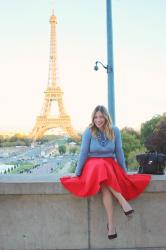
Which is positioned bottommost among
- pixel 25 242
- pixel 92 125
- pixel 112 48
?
pixel 25 242

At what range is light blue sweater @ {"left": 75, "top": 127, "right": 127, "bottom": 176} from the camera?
6395 mm

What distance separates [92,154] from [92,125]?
15.4 inches

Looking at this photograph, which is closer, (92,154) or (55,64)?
(92,154)

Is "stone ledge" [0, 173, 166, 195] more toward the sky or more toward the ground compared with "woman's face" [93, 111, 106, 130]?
more toward the ground

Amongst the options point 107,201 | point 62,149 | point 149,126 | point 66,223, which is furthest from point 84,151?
point 62,149

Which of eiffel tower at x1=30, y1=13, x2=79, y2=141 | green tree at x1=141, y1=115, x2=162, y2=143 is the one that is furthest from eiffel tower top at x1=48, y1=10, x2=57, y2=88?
green tree at x1=141, y1=115, x2=162, y2=143

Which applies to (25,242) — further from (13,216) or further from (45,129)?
(45,129)

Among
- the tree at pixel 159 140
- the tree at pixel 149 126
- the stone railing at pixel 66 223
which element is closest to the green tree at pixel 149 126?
the tree at pixel 149 126

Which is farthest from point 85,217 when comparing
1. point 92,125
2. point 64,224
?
point 92,125

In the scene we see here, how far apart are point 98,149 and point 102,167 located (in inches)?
12.6

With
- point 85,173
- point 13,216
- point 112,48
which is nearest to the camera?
point 85,173

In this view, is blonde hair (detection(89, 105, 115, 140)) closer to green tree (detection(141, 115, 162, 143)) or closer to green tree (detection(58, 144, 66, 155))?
green tree (detection(141, 115, 162, 143))

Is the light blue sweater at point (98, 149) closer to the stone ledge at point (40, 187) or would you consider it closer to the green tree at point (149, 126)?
the stone ledge at point (40, 187)

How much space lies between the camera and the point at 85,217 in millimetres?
6777
